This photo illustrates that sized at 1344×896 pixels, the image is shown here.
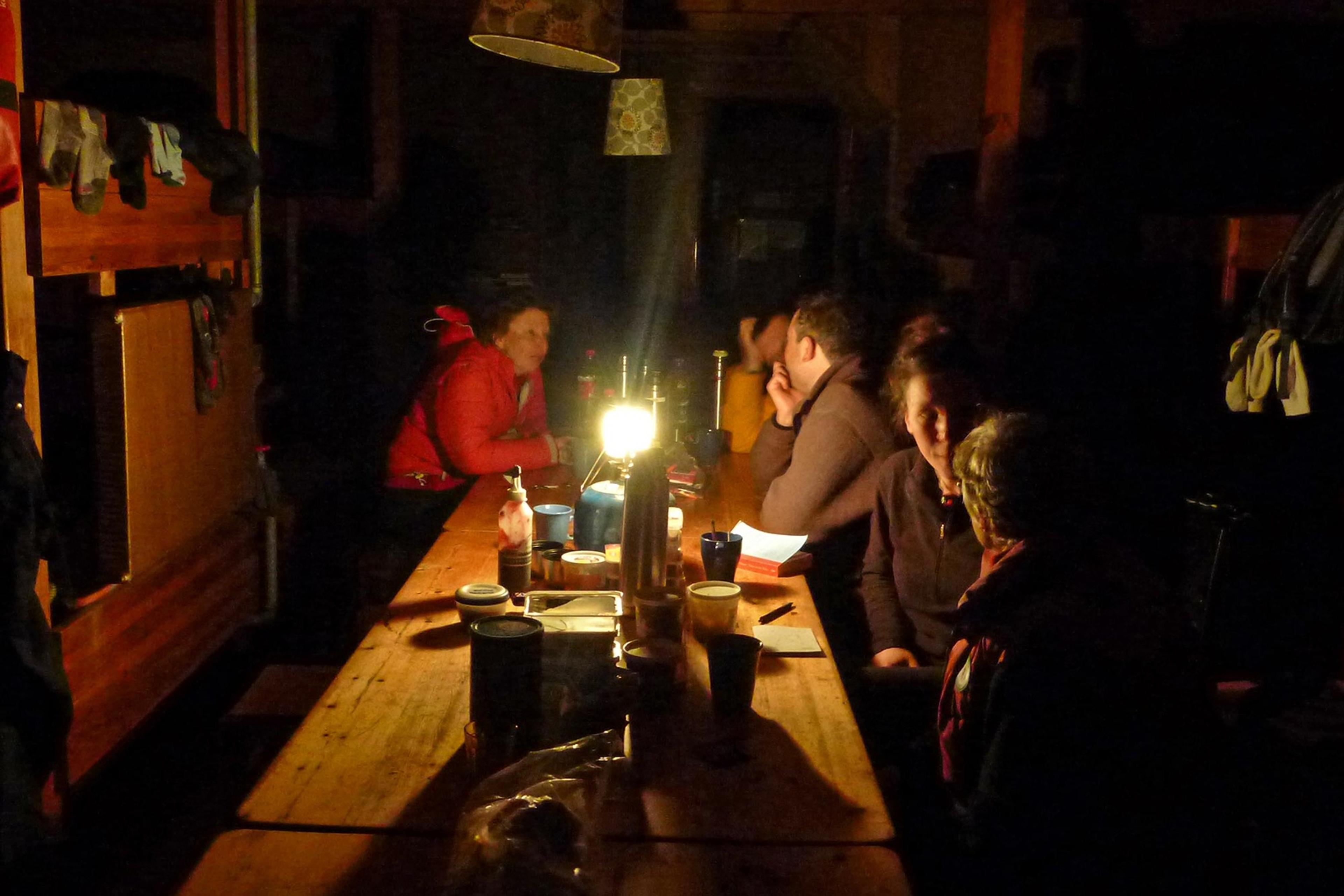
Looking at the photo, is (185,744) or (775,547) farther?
(185,744)

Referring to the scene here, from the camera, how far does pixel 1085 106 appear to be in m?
4.10

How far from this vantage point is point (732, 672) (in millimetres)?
1854

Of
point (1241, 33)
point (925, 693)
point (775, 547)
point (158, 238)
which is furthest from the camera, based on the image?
point (1241, 33)

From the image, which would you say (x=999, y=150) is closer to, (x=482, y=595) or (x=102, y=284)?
(x=482, y=595)

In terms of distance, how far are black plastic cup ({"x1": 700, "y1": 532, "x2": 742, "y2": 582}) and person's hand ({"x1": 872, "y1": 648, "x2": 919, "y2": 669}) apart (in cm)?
52

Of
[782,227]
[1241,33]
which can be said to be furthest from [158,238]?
[1241,33]

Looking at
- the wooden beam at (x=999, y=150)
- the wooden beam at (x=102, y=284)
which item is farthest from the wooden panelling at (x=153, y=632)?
the wooden beam at (x=999, y=150)

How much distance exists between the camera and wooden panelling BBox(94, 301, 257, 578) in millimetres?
3104

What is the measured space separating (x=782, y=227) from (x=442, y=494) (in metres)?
2.46

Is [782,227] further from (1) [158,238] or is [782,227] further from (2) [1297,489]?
(1) [158,238]

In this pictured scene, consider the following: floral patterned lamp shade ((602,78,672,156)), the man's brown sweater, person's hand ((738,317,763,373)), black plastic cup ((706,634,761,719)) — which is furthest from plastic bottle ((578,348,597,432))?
black plastic cup ((706,634,761,719))

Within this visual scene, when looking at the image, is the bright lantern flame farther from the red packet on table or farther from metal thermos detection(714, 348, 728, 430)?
metal thermos detection(714, 348, 728, 430)

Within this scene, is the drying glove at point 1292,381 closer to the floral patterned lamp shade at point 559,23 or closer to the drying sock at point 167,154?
the floral patterned lamp shade at point 559,23

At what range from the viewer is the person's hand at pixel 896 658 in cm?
278
